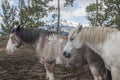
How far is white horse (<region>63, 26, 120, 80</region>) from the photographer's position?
15.1 feet

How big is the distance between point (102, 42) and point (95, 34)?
220 mm

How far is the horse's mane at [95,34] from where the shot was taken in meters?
4.79

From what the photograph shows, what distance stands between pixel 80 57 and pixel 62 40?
30.7 inches

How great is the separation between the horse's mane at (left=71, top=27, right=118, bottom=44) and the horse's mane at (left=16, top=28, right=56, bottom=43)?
5.68 ft

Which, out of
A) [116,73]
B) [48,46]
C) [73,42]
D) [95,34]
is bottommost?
[116,73]

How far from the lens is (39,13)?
22.8 metres

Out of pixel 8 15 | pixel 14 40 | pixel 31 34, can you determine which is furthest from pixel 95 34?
pixel 8 15

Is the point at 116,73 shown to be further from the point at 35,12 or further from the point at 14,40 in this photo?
the point at 35,12

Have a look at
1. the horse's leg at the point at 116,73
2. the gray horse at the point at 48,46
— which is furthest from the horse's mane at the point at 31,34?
the horse's leg at the point at 116,73

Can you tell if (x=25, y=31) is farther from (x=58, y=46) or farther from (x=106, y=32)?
(x=106, y=32)

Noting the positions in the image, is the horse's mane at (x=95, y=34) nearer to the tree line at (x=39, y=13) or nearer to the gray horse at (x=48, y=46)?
the gray horse at (x=48, y=46)

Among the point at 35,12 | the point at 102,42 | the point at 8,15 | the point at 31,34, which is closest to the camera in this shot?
the point at 102,42

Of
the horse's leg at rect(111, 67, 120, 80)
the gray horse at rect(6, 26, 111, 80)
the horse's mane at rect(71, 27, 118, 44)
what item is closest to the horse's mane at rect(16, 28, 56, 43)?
the gray horse at rect(6, 26, 111, 80)

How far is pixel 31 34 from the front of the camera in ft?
21.9
